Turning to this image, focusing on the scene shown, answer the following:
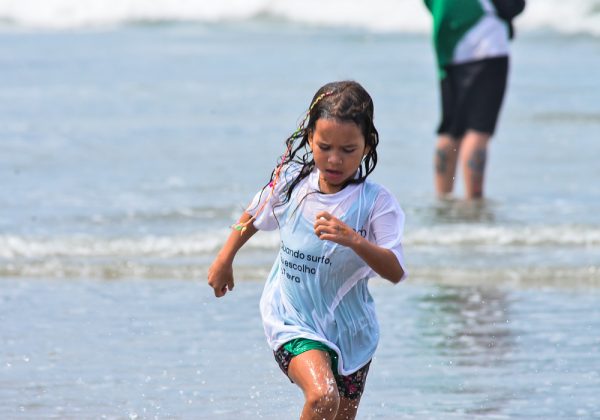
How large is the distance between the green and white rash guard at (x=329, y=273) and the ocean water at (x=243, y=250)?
1.12 m

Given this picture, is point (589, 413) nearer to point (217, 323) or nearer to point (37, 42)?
point (217, 323)

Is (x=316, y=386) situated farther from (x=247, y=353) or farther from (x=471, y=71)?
(x=471, y=71)

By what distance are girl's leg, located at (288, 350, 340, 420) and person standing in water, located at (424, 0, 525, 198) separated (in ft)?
18.1

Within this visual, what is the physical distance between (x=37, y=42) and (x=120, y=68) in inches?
190

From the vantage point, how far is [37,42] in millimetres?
21703

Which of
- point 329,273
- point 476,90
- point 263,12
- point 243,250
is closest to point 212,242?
point 243,250

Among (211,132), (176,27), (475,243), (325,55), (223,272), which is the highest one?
(223,272)

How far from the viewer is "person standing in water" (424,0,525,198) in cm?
890

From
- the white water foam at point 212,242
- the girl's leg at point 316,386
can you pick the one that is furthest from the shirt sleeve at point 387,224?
the white water foam at point 212,242

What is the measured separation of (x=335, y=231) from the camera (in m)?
3.49

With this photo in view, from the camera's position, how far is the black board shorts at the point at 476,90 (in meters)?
9.05

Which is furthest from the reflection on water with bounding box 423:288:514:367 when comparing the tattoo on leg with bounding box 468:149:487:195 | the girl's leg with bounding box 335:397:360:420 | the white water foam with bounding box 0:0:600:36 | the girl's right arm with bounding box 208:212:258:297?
the white water foam with bounding box 0:0:600:36

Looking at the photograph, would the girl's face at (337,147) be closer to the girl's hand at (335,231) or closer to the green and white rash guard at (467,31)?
the girl's hand at (335,231)

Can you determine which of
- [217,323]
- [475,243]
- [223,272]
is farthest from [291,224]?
[475,243]
